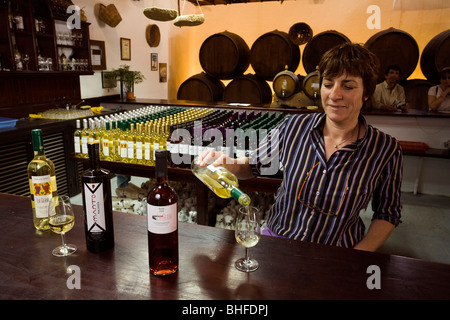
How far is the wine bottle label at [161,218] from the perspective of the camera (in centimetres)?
87

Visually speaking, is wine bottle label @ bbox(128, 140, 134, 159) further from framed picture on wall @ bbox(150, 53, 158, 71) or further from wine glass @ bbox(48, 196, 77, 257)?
framed picture on wall @ bbox(150, 53, 158, 71)

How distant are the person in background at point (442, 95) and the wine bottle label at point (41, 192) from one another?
14.8ft

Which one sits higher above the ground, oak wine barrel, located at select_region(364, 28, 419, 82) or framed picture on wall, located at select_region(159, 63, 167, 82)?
oak wine barrel, located at select_region(364, 28, 419, 82)

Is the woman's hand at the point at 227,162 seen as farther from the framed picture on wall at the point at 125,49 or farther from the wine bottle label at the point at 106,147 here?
the framed picture on wall at the point at 125,49

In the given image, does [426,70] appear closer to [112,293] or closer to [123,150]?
[123,150]

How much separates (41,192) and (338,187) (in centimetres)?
114

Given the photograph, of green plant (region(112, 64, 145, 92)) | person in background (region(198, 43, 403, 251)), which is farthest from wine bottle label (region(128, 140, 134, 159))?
green plant (region(112, 64, 145, 92))

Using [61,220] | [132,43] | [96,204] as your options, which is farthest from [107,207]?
[132,43]

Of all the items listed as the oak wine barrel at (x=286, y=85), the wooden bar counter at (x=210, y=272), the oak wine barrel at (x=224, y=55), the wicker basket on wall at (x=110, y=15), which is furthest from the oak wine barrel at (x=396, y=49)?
the wooden bar counter at (x=210, y=272)

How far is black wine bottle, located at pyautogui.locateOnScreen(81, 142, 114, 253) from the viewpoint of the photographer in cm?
95

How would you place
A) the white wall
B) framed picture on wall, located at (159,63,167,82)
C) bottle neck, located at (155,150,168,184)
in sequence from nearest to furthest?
bottle neck, located at (155,150,168,184) → the white wall → framed picture on wall, located at (159,63,167,82)

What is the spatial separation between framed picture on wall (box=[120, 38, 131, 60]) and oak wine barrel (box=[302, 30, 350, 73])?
2.99 meters
